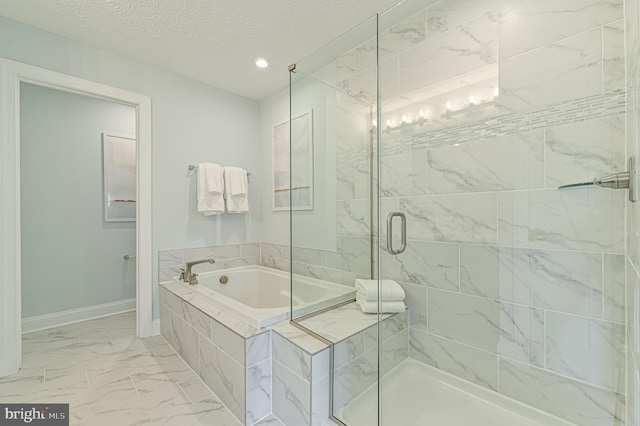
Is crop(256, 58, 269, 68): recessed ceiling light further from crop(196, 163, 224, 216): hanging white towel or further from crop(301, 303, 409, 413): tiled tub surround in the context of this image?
crop(301, 303, 409, 413): tiled tub surround

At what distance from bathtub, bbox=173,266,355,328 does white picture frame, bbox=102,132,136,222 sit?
126 centimetres

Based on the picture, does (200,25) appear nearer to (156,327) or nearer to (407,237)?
(407,237)

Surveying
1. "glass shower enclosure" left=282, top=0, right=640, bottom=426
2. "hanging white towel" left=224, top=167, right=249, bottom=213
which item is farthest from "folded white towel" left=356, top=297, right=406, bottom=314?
"hanging white towel" left=224, top=167, right=249, bottom=213

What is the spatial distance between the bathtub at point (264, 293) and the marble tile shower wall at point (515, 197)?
0.47 metres

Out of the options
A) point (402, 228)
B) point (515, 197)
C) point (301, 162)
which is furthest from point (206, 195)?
point (515, 197)

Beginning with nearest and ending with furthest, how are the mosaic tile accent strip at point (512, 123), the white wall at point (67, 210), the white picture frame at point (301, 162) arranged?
1. the mosaic tile accent strip at point (512, 123)
2. the white picture frame at point (301, 162)
3. the white wall at point (67, 210)

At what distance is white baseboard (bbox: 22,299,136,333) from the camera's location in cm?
256

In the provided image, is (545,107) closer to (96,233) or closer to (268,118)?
(268,118)

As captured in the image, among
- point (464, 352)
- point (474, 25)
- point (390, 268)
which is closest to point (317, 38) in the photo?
point (474, 25)

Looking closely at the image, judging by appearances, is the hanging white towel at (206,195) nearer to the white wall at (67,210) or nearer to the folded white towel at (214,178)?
the folded white towel at (214,178)

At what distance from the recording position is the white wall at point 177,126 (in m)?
2.04

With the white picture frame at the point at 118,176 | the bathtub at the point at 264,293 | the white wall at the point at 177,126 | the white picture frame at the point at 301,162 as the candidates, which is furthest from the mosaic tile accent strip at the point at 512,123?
the white picture frame at the point at 118,176

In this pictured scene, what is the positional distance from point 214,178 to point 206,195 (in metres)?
0.18

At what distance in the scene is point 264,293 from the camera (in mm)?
2828
